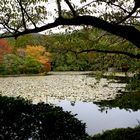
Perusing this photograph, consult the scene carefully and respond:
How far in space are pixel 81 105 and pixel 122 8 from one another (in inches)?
520

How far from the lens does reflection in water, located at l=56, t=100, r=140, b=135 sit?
49.6 feet

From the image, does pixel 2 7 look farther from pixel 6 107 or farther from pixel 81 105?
pixel 81 105

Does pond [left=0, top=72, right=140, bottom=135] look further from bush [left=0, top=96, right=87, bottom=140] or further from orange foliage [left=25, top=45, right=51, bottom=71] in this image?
orange foliage [left=25, top=45, right=51, bottom=71]

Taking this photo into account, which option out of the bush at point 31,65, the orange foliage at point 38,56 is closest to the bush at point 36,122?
the bush at point 31,65

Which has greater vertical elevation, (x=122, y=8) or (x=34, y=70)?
(x=122, y=8)

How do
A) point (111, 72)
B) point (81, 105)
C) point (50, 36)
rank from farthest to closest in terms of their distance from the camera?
point (81, 105), point (111, 72), point (50, 36)

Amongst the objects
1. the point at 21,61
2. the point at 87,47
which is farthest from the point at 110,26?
the point at 21,61

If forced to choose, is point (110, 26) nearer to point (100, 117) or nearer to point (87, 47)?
point (87, 47)

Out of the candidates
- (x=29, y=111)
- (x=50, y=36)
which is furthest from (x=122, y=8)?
(x=29, y=111)

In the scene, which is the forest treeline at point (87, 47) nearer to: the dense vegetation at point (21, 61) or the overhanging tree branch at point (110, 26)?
the overhanging tree branch at point (110, 26)

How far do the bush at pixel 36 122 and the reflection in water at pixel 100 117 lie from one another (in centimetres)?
677

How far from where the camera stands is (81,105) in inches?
797

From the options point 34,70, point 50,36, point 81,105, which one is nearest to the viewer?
point 50,36

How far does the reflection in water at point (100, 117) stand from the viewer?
15.1 metres
